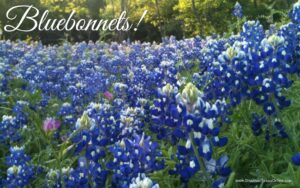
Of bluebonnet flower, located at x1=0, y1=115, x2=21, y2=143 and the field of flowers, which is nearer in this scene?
the field of flowers

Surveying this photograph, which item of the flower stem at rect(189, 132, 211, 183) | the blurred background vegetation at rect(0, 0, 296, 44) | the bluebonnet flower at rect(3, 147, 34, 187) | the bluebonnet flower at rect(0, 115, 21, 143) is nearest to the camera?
the flower stem at rect(189, 132, 211, 183)

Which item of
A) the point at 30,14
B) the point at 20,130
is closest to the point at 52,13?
the point at 30,14

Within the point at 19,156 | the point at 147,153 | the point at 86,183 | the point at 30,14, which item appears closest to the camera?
the point at 147,153

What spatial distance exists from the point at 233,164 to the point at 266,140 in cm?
43

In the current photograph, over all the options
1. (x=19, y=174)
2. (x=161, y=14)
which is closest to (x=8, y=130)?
(x=19, y=174)

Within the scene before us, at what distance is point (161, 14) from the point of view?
97.2 ft

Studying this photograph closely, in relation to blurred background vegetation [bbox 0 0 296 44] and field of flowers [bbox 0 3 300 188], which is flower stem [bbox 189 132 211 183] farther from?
blurred background vegetation [bbox 0 0 296 44]

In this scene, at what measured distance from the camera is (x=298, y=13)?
464 centimetres

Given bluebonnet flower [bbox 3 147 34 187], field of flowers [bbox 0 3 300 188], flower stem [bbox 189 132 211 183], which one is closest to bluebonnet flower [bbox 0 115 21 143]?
field of flowers [bbox 0 3 300 188]

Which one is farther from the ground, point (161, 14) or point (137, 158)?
point (161, 14)

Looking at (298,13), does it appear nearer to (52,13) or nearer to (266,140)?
(266,140)

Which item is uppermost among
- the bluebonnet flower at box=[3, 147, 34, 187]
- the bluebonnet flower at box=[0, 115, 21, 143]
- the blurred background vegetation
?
the blurred background vegetation

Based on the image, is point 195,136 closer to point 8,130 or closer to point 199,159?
point 199,159

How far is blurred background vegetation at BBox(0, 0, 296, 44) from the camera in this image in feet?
82.1
